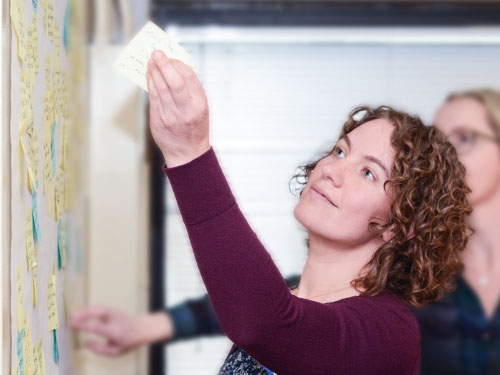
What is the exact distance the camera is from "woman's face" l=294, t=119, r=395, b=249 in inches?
40.7

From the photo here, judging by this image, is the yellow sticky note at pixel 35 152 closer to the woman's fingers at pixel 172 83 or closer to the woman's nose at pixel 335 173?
the woman's fingers at pixel 172 83

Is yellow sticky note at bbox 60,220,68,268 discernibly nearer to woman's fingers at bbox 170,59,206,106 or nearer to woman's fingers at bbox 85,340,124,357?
woman's fingers at bbox 170,59,206,106

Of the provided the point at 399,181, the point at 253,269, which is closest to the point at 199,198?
the point at 253,269

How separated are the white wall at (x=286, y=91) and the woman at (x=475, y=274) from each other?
0.13 metres

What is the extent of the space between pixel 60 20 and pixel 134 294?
938 mm

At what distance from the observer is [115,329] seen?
1681mm

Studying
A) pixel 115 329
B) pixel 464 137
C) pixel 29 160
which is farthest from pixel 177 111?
pixel 464 137

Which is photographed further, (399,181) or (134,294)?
(134,294)

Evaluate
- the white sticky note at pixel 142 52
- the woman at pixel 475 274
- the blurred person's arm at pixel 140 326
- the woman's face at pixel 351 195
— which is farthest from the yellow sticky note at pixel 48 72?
the woman at pixel 475 274

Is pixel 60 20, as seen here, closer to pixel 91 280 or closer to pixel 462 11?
pixel 91 280

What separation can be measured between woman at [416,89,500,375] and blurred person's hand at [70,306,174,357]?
751 millimetres

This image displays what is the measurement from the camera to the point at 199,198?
83cm

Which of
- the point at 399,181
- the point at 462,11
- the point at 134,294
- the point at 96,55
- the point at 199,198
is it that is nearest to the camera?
the point at 199,198

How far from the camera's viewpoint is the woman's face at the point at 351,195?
1033 mm
